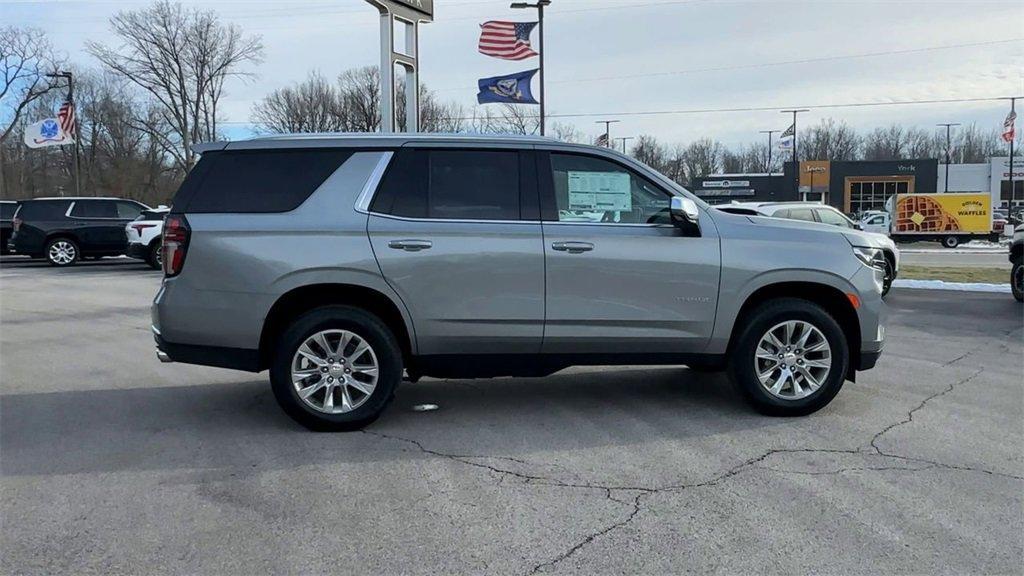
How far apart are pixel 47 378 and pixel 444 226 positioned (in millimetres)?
4436

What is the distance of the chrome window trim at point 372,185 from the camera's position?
5.16 m

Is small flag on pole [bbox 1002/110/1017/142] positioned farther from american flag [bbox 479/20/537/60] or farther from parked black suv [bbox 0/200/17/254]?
parked black suv [bbox 0/200/17/254]

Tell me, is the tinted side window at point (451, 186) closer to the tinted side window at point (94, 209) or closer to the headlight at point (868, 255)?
the headlight at point (868, 255)

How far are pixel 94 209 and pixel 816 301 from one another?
20.6 meters

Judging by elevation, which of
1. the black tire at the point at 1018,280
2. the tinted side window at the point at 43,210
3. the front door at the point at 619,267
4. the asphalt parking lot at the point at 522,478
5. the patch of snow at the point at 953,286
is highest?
the tinted side window at the point at 43,210

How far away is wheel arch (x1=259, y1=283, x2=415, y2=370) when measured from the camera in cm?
518

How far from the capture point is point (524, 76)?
67.8 ft

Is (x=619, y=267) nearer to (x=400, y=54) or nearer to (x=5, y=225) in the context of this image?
(x=400, y=54)

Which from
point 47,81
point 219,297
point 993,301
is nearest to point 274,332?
point 219,297

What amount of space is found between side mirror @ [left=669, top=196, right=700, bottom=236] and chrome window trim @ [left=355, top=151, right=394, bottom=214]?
199 centimetres

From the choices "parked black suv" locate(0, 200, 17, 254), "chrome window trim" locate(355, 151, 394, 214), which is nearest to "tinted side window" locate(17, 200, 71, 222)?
"parked black suv" locate(0, 200, 17, 254)

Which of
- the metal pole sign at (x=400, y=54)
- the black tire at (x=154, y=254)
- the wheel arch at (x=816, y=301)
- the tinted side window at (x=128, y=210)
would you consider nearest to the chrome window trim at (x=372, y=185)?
the wheel arch at (x=816, y=301)

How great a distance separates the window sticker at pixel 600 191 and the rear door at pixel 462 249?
31 cm

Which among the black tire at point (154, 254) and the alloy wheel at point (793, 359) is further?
the black tire at point (154, 254)
